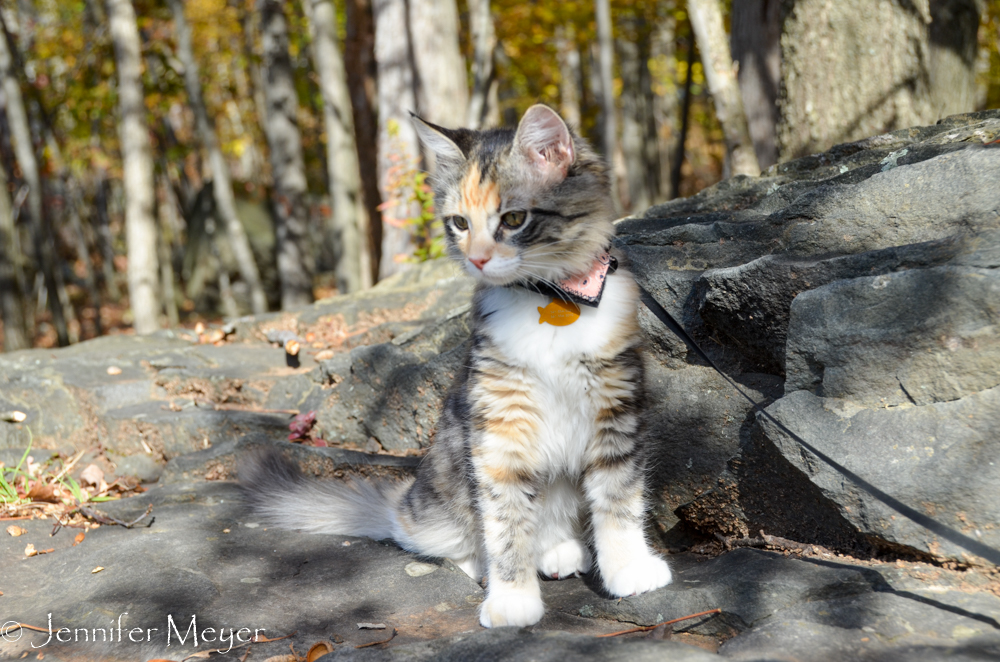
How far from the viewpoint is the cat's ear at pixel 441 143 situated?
2861 mm

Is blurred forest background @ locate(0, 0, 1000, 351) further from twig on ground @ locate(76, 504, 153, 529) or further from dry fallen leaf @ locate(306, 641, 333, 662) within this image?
twig on ground @ locate(76, 504, 153, 529)

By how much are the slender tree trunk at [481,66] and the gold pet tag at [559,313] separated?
556 centimetres

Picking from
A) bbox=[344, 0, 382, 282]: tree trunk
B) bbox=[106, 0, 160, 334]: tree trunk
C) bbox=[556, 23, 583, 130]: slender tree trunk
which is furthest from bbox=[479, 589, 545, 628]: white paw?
bbox=[556, 23, 583, 130]: slender tree trunk

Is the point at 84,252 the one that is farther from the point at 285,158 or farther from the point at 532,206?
the point at 532,206

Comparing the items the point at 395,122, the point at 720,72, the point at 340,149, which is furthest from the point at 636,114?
the point at 720,72

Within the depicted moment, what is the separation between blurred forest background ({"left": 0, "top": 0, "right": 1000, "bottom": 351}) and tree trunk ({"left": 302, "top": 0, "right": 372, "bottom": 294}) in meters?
0.03

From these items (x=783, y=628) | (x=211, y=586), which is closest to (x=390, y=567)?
(x=211, y=586)

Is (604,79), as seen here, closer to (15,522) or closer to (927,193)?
(927,193)

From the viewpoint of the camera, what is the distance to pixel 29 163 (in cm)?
1013

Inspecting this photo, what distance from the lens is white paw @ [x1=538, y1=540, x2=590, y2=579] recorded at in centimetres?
295

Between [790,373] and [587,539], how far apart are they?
45.1 inches

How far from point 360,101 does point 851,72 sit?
305 inches

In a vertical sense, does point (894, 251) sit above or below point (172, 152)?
below

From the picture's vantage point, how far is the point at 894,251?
106 inches
